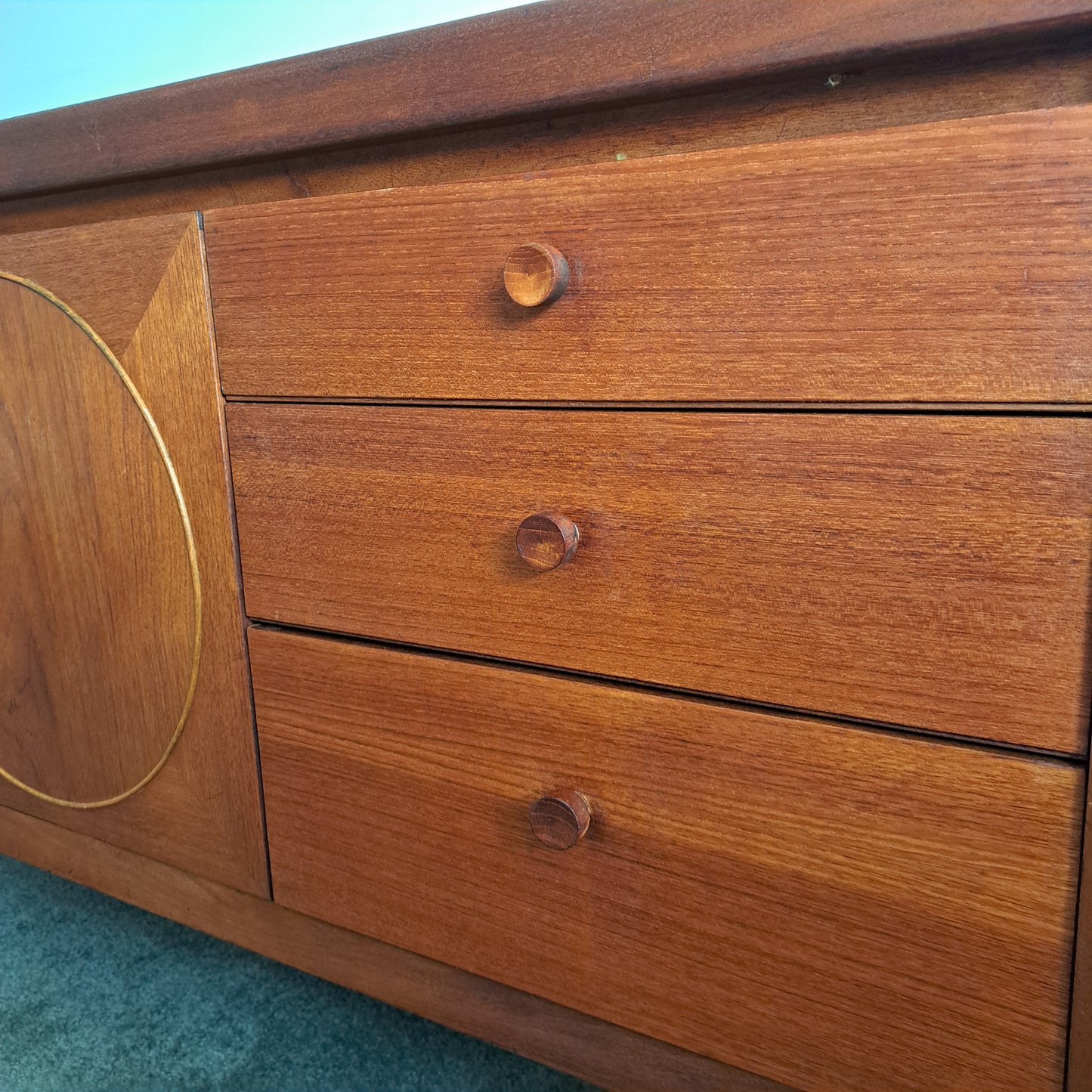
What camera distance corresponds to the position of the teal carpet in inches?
24.2

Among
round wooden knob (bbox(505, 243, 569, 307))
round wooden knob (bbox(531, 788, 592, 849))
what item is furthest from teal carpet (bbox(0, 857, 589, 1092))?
round wooden knob (bbox(505, 243, 569, 307))

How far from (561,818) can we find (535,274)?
11.0 inches

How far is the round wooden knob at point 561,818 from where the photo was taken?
1.45ft

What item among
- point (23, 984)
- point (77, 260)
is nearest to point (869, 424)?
point (77, 260)

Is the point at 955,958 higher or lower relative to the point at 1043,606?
lower

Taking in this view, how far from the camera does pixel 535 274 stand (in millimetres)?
402

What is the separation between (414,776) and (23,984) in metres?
0.49

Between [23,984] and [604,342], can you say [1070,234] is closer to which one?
[604,342]

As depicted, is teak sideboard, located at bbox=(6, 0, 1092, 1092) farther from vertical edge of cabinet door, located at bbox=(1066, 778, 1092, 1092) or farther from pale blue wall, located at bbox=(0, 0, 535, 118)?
pale blue wall, located at bbox=(0, 0, 535, 118)

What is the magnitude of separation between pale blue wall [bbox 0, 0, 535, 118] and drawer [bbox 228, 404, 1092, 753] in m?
0.54

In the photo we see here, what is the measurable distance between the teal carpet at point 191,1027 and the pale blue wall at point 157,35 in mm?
849

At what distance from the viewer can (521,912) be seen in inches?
19.4

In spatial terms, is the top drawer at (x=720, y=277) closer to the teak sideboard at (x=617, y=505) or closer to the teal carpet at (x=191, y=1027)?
the teak sideboard at (x=617, y=505)

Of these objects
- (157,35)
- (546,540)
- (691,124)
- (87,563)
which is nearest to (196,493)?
(87,563)
